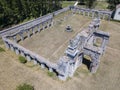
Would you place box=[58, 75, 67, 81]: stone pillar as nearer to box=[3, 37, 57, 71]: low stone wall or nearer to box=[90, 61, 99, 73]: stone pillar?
box=[3, 37, 57, 71]: low stone wall

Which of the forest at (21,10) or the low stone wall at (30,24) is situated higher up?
the forest at (21,10)

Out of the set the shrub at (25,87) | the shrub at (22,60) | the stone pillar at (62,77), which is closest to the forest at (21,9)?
the shrub at (22,60)

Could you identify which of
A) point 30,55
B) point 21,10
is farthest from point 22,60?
point 21,10

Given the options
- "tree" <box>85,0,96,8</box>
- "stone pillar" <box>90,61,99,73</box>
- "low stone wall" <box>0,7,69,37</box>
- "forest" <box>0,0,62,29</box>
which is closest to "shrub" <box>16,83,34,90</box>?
"stone pillar" <box>90,61,99,73</box>

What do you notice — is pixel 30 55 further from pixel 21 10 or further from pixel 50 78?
pixel 21 10

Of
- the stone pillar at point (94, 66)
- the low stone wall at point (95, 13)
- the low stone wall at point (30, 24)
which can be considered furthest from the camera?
the low stone wall at point (95, 13)

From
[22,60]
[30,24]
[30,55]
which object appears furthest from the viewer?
[30,24]

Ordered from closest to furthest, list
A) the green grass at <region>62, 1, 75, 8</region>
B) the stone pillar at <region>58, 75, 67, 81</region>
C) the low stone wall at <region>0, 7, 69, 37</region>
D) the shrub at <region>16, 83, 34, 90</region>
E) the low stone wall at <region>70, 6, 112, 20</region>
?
the shrub at <region>16, 83, 34, 90</region> < the stone pillar at <region>58, 75, 67, 81</region> < the low stone wall at <region>0, 7, 69, 37</region> < the low stone wall at <region>70, 6, 112, 20</region> < the green grass at <region>62, 1, 75, 8</region>

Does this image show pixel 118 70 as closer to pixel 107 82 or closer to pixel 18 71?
pixel 107 82

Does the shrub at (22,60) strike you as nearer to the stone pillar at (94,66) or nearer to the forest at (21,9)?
the stone pillar at (94,66)

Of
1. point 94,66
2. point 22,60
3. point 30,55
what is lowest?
point 22,60

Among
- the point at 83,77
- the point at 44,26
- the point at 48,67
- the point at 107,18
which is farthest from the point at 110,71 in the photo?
the point at 107,18
